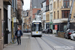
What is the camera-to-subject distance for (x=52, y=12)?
220ft

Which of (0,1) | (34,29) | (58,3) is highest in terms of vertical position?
(58,3)

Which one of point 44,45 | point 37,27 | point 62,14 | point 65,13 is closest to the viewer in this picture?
point 44,45

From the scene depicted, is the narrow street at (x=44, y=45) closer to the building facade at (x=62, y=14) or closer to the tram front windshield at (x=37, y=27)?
the tram front windshield at (x=37, y=27)

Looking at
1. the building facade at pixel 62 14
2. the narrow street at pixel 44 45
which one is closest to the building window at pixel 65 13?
the building facade at pixel 62 14

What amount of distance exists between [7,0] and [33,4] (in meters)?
94.2

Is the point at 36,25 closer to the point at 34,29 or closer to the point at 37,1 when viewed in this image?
the point at 34,29

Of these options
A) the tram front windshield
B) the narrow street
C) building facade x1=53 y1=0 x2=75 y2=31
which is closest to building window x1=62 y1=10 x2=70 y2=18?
building facade x1=53 y1=0 x2=75 y2=31

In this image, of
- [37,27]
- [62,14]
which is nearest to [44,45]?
[37,27]

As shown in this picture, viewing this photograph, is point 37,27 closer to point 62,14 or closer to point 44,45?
point 44,45

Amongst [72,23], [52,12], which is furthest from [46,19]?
[72,23]

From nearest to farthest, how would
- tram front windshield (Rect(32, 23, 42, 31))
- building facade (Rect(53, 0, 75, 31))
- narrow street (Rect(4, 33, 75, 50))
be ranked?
narrow street (Rect(4, 33, 75, 50))
tram front windshield (Rect(32, 23, 42, 31))
building facade (Rect(53, 0, 75, 31))

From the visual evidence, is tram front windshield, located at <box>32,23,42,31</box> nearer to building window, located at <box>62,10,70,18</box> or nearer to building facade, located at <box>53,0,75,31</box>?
building facade, located at <box>53,0,75,31</box>

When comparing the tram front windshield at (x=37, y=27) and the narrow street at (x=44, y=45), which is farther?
the tram front windshield at (x=37, y=27)

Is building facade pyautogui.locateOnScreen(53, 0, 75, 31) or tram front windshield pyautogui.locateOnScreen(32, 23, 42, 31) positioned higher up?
building facade pyautogui.locateOnScreen(53, 0, 75, 31)
